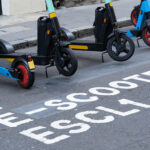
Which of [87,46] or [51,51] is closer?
[51,51]

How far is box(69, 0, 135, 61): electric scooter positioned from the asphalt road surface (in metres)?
0.24

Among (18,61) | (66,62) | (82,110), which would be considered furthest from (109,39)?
(82,110)

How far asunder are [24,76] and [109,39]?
2.05 metres

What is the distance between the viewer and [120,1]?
49.7 feet

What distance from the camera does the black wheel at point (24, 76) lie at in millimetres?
7413

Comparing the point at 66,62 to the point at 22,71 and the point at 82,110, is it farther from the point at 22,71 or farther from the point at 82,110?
the point at 82,110

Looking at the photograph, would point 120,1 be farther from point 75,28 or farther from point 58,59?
point 58,59

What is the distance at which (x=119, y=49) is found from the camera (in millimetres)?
8758

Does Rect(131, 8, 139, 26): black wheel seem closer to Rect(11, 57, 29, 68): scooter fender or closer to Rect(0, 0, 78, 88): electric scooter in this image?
Rect(0, 0, 78, 88): electric scooter

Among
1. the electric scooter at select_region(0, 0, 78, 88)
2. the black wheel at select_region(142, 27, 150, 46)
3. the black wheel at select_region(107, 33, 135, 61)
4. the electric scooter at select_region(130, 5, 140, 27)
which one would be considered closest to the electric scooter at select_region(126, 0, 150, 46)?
the black wheel at select_region(142, 27, 150, 46)

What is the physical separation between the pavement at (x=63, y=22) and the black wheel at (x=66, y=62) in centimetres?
273

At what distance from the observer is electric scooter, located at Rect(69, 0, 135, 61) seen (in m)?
8.74

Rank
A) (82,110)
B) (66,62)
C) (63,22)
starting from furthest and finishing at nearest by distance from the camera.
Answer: (63,22)
(66,62)
(82,110)

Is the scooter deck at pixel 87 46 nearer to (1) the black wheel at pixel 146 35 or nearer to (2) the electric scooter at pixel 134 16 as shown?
(1) the black wheel at pixel 146 35
